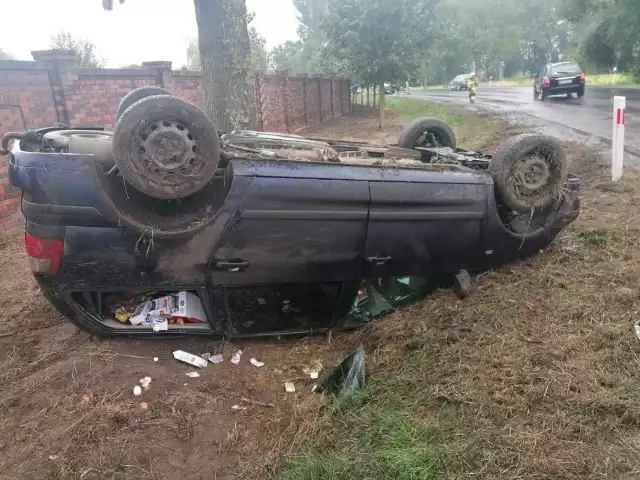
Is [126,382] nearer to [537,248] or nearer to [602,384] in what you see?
[602,384]

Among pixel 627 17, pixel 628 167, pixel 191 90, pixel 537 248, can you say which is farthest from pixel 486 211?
pixel 627 17

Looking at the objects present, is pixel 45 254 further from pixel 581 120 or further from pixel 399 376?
pixel 581 120

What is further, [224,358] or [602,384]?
[224,358]

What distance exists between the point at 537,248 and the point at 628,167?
432 cm

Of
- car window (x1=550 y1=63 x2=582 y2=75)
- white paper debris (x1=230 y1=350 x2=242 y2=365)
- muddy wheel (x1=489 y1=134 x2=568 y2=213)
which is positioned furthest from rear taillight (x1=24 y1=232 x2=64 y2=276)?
car window (x1=550 y1=63 x2=582 y2=75)

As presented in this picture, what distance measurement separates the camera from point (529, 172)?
3818 millimetres

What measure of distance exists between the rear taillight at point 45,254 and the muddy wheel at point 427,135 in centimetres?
304

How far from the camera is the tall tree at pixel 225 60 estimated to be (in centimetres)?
727

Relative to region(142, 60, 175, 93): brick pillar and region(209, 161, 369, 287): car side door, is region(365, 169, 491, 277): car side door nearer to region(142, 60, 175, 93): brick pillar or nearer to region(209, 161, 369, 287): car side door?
region(209, 161, 369, 287): car side door

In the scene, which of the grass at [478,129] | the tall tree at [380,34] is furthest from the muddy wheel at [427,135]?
the tall tree at [380,34]

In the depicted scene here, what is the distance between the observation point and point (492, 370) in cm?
304

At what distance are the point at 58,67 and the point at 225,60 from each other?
312cm

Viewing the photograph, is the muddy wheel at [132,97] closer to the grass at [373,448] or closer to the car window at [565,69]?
the grass at [373,448]

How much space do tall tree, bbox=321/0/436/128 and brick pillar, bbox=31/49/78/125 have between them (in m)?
11.2
